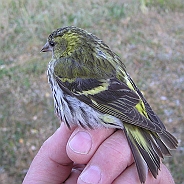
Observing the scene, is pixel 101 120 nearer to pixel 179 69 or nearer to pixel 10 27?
pixel 179 69

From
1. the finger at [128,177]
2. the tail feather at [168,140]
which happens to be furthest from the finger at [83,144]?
the tail feather at [168,140]

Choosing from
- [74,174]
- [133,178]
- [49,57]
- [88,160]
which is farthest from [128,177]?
[49,57]

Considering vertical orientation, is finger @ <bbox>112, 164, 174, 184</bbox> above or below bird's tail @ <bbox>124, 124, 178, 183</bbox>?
below

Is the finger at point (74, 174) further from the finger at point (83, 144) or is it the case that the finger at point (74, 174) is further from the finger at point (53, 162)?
the finger at point (83, 144)

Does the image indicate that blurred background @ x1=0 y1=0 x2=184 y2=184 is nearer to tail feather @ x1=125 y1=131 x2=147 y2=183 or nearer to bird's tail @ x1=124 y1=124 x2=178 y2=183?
bird's tail @ x1=124 y1=124 x2=178 y2=183

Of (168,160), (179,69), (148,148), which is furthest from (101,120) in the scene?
(179,69)

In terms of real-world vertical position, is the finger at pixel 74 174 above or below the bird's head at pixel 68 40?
below

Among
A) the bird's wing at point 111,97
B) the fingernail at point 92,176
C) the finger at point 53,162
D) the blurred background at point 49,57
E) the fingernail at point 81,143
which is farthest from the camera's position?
the blurred background at point 49,57

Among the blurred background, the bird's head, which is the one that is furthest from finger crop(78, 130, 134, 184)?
the blurred background
